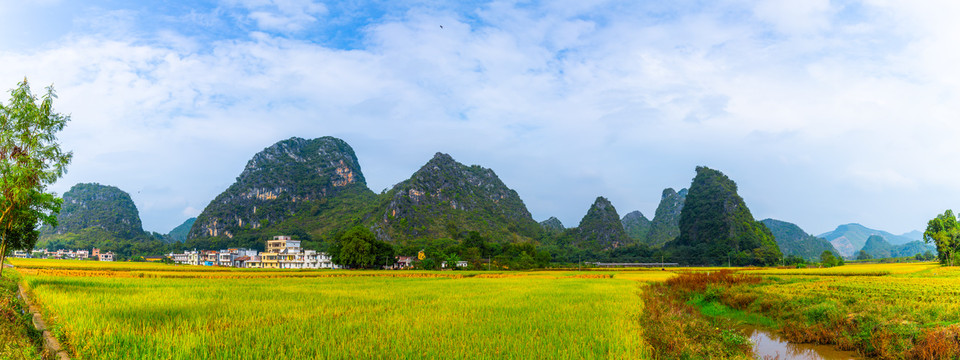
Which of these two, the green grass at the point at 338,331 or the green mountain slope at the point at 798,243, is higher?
the green grass at the point at 338,331

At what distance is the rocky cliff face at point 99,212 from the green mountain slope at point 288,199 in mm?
17395

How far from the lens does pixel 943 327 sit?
870 centimetres

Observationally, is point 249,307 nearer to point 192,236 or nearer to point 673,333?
point 673,333

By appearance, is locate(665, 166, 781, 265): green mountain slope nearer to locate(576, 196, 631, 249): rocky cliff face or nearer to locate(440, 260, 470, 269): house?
locate(576, 196, 631, 249): rocky cliff face

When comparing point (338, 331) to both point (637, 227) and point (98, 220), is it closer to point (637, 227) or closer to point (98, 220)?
point (98, 220)

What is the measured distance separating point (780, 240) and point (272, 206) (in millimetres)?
203743

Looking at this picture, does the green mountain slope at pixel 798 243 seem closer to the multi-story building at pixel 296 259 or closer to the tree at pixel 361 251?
the tree at pixel 361 251

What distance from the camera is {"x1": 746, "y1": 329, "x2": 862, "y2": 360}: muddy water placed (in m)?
10.1

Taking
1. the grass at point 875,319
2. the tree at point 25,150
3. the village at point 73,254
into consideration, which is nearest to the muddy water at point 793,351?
the grass at point 875,319

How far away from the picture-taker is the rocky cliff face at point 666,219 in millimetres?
154125

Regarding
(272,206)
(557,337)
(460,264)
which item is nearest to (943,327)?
(557,337)

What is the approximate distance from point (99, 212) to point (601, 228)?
516 feet

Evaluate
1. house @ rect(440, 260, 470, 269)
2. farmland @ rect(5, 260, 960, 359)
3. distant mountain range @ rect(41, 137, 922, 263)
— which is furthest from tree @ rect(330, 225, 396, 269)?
farmland @ rect(5, 260, 960, 359)

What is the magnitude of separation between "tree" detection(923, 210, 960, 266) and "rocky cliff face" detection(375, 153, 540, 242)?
240 ft
